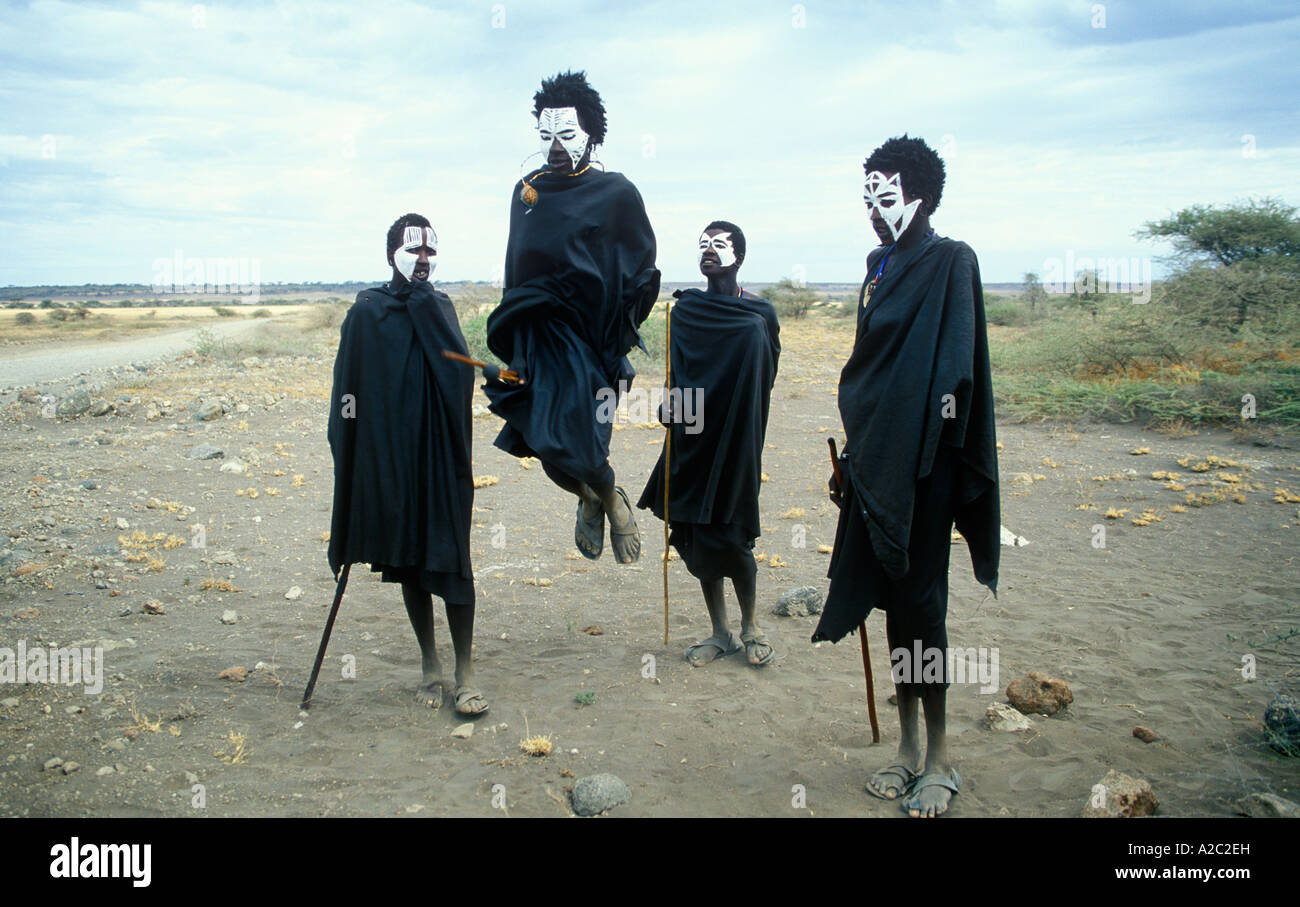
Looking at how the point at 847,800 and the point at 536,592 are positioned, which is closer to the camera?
the point at 847,800

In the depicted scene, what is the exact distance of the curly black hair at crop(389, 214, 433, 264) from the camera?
4301 millimetres

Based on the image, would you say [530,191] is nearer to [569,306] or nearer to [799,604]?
[569,306]

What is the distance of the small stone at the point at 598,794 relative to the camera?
3.46 meters

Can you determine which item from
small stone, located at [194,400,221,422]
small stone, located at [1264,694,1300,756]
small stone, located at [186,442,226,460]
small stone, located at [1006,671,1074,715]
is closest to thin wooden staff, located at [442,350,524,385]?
small stone, located at [1006,671,1074,715]

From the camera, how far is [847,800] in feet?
11.7

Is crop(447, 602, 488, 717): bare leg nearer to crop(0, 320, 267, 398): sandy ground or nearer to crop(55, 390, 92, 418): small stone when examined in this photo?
crop(55, 390, 92, 418): small stone

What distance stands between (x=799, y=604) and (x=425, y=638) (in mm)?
2484

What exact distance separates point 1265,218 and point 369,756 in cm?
1961

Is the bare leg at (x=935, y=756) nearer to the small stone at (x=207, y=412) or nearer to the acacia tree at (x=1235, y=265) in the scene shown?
the small stone at (x=207, y=412)

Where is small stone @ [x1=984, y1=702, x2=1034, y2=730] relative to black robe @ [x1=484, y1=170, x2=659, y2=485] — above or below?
below

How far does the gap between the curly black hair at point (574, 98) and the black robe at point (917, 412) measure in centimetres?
187

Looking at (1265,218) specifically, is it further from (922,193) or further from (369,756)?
(369,756)

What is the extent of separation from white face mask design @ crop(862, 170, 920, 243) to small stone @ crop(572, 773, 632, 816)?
8.07 feet

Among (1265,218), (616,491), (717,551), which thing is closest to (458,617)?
(616,491)
